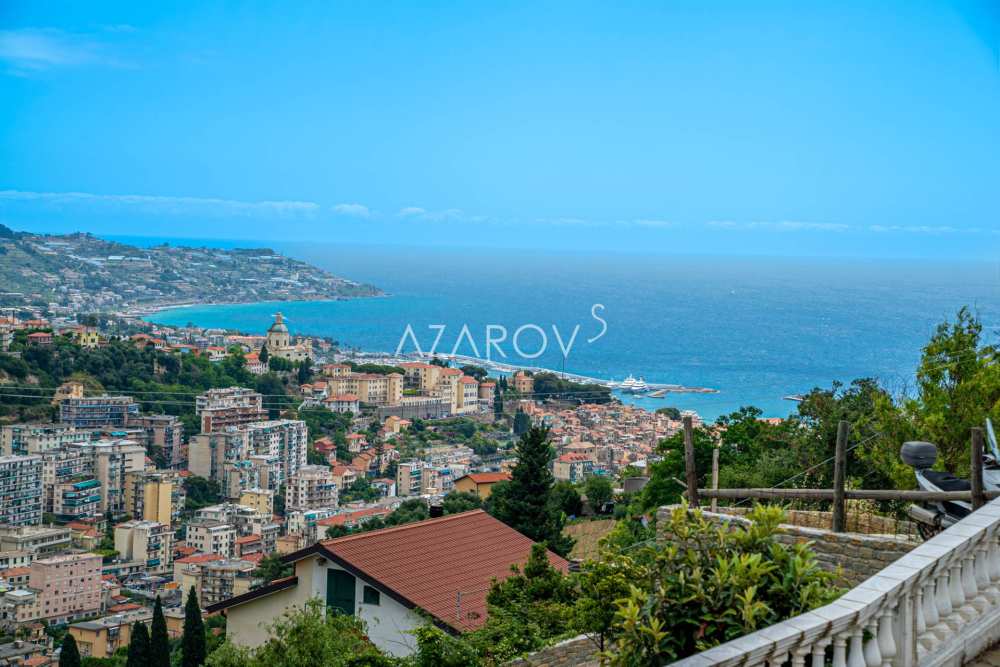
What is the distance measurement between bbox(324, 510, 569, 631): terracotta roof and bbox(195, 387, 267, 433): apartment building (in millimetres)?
35896

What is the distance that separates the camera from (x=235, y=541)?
3164 centimetres

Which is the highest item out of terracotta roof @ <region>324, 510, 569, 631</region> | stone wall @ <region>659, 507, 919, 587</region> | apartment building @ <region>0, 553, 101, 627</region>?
stone wall @ <region>659, 507, 919, 587</region>

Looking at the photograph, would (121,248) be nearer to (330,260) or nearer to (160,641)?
(330,260)

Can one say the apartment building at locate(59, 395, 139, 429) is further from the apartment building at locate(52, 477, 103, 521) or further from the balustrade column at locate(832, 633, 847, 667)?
the balustrade column at locate(832, 633, 847, 667)

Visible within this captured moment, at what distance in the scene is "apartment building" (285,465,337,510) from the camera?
123 feet

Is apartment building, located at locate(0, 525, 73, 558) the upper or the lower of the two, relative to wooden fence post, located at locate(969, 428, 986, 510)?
lower

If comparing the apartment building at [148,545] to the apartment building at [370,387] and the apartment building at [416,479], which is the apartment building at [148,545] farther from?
the apartment building at [370,387]

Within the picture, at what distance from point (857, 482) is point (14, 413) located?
42.2 metres

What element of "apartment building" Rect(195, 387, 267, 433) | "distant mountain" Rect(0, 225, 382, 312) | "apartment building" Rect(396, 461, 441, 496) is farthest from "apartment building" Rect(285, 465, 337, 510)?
"distant mountain" Rect(0, 225, 382, 312)

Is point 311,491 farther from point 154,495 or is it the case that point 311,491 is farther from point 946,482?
point 946,482

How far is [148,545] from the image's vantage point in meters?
31.6

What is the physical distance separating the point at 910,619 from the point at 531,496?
1449cm

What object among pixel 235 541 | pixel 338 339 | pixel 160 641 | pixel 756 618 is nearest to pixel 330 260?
pixel 338 339

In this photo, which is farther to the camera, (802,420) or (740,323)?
(740,323)
